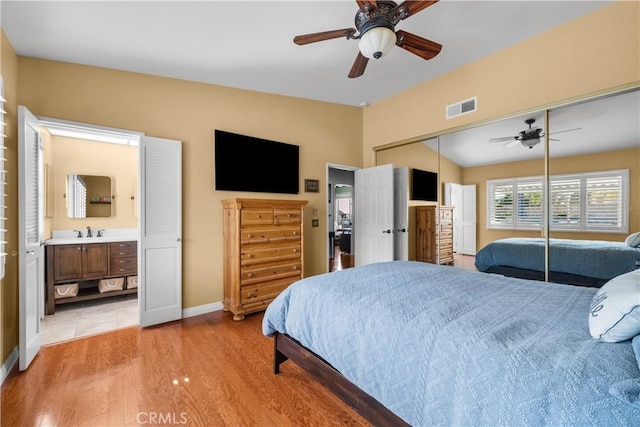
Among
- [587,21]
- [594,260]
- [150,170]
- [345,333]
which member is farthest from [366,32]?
[594,260]

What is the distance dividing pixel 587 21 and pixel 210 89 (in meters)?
3.99

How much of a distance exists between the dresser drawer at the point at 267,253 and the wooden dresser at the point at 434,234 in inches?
69.9

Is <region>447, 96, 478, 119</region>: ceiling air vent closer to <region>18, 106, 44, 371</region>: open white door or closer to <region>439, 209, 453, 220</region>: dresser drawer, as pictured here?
<region>439, 209, 453, 220</region>: dresser drawer

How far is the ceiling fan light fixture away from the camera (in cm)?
191

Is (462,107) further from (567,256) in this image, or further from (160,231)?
(160,231)

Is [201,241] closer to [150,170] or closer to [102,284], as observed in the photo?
[150,170]

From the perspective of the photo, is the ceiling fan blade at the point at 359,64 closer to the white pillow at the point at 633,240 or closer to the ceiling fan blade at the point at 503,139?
the ceiling fan blade at the point at 503,139

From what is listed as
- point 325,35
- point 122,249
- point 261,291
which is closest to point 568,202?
point 325,35

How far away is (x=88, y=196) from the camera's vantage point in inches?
170

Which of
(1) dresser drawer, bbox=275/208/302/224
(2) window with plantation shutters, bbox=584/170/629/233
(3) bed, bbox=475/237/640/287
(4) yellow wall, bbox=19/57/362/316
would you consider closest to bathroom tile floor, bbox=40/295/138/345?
(4) yellow wall, bbox=19/57/362/316

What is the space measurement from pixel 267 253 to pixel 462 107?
304 centimetres

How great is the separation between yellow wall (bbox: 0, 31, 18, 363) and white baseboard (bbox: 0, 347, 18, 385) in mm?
40

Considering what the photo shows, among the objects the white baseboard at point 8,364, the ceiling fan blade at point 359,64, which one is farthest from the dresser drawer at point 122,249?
the ceiling fan blade at point 359,64

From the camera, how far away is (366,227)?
457 centimetres
